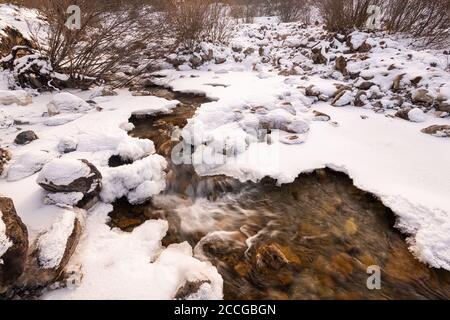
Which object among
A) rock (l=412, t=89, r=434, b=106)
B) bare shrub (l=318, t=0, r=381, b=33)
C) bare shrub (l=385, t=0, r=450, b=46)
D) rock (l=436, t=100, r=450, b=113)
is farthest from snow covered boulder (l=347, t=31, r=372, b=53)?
rock (l=436, t=100, r=450, b=113)

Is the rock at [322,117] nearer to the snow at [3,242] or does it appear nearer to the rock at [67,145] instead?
the rock at [67,145]

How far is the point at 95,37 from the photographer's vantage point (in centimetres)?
541

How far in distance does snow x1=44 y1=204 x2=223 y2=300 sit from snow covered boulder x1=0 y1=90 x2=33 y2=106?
3121mm

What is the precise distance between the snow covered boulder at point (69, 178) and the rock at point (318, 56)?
575 cm

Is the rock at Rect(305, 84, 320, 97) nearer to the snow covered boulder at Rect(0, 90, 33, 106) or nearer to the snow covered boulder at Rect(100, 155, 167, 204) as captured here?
the snow covered boulder at Rect(100, 155, 167, 204)

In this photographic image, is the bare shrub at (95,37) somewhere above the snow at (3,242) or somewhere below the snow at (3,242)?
above

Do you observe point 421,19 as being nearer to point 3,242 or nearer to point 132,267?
point 132,267

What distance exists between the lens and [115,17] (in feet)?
18.8

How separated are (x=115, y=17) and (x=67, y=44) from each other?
3.64 feet

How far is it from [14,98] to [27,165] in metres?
2.27

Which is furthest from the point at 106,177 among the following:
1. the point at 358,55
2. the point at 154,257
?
the point at 358,55

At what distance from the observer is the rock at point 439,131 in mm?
3768

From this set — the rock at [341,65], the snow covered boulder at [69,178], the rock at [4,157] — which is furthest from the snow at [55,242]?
the rock at [341,65]
